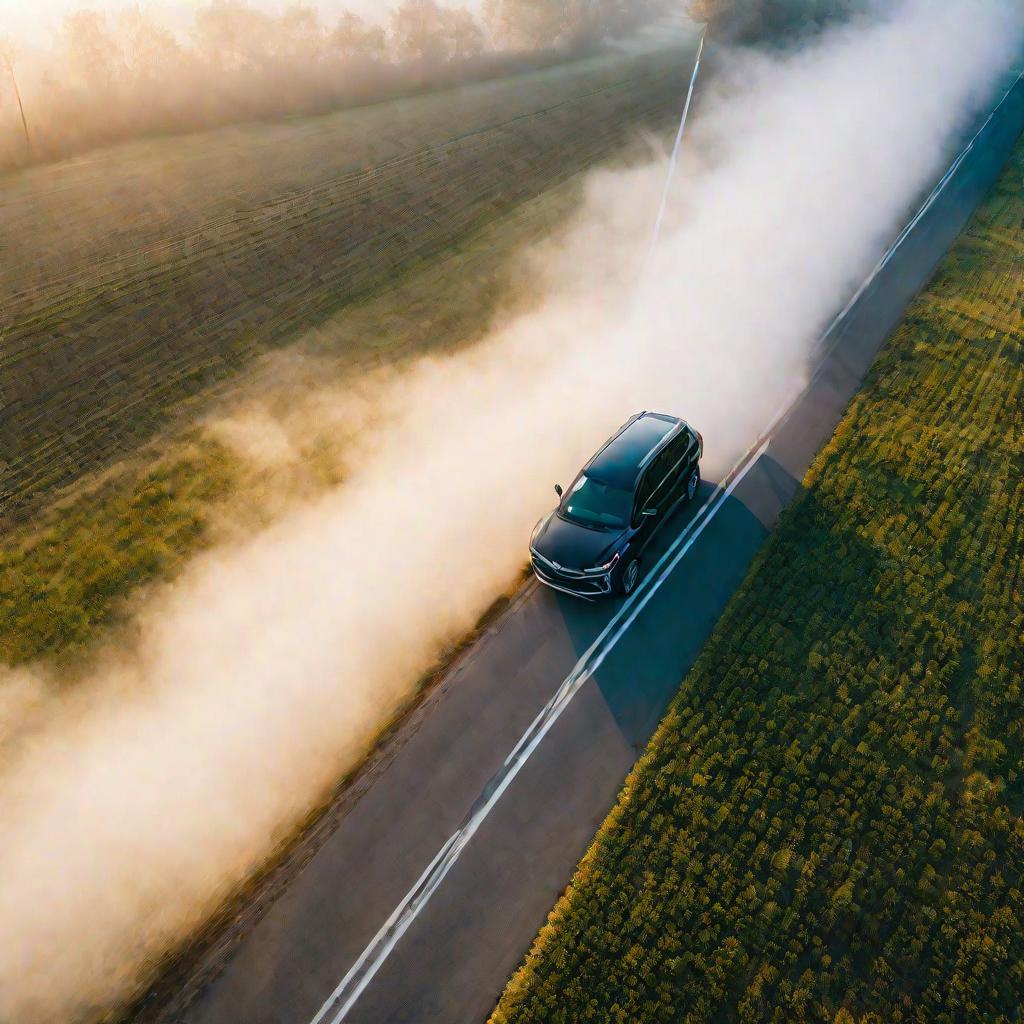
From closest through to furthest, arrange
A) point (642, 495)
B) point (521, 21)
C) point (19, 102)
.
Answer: point (642, 495)
point (19, 102)
point (521, 21)

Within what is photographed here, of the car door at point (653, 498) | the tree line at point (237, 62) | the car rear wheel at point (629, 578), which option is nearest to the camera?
the car rear wheel at point (629, 578)

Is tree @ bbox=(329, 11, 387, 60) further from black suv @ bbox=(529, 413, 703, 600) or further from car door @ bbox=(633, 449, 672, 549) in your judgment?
car door @ bbox=(633, 449, 672, 549)

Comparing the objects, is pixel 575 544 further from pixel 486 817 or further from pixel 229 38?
pixel 229 38

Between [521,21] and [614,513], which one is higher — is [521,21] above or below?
above

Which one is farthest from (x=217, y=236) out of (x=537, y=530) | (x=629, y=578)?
(x=629, y=578)

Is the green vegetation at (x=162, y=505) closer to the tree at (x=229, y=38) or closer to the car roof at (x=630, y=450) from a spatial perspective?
the car roof at (x=630, y=450)

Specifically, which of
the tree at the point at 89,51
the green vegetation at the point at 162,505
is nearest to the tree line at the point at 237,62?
the tree at the point at 89,51

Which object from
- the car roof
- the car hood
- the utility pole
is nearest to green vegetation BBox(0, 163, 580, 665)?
the car hood
